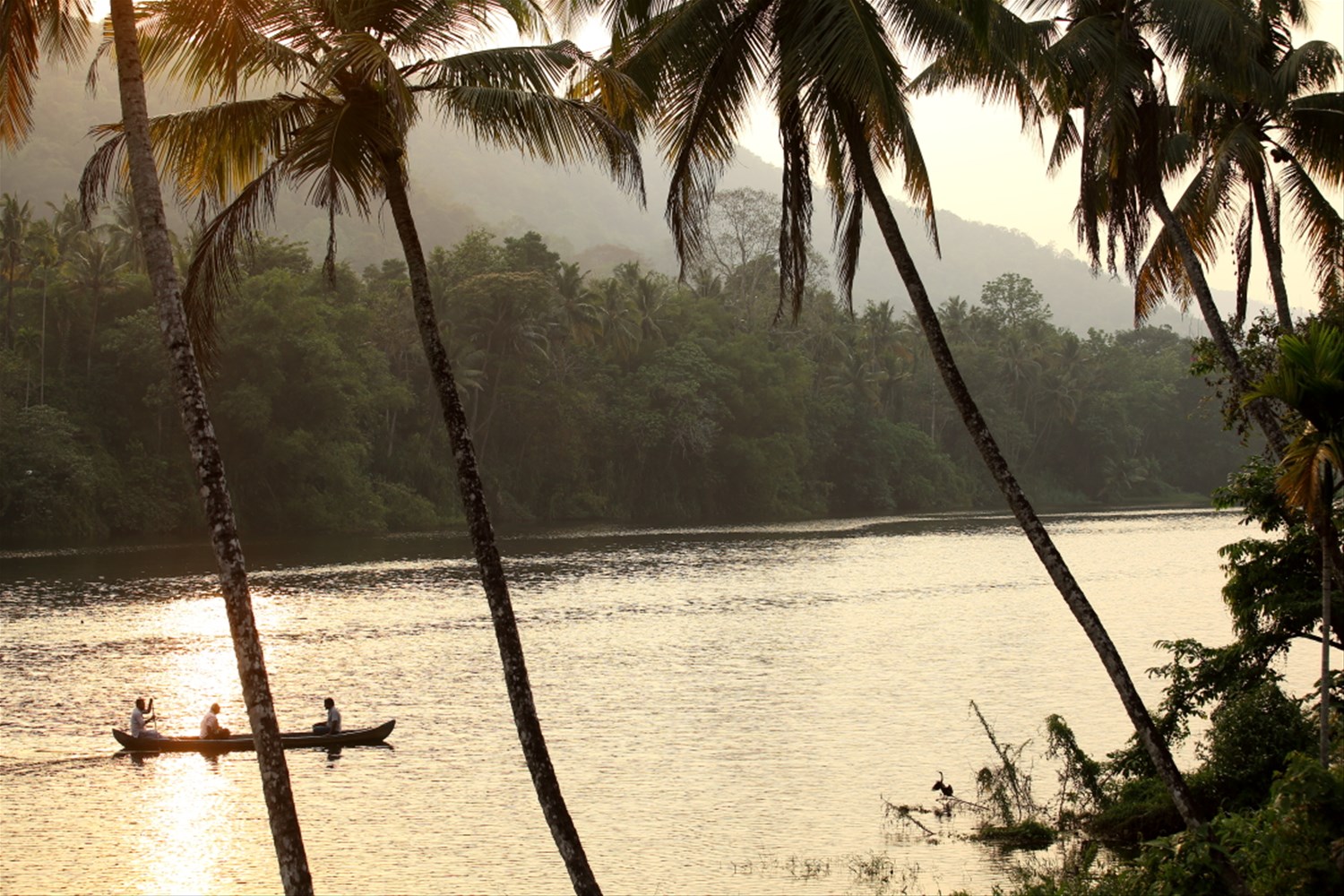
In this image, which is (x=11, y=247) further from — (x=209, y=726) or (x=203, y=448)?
(x=203, y=448)

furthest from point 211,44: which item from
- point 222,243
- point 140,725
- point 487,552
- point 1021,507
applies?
point 140,725

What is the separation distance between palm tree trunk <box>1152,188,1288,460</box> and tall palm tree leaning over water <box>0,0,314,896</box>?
13261mm

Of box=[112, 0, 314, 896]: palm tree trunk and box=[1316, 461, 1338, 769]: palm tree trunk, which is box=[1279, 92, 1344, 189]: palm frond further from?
box=[112, 0, 314, 896]: palm tree trunk

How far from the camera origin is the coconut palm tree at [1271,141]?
20203mm

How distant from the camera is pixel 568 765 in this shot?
28.2m

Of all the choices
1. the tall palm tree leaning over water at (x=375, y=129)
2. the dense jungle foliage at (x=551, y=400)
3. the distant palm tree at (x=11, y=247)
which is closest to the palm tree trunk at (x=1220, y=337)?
the tall palm tree leaning over water at (x=375, y=129)

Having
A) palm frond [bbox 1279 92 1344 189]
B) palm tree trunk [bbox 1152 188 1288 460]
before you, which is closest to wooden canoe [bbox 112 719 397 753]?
palm tree trunk [bbox 1152 188 1288 460]

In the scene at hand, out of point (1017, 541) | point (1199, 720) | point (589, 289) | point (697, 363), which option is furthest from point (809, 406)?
point (1199, 720)

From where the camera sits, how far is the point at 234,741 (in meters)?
29.4

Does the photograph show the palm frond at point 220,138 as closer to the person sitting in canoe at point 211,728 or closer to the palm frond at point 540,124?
the palm frond at point 540,124

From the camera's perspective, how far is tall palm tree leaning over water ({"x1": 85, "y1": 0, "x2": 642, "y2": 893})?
13453 mm

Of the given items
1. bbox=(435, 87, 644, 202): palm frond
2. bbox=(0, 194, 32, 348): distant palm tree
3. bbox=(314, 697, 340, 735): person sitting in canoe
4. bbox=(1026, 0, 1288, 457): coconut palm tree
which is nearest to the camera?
bbox=(435, 87, 644, 202): palm frond

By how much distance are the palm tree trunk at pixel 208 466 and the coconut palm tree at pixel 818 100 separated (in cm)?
613

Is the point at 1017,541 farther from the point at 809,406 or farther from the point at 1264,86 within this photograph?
the point at 1264,86
